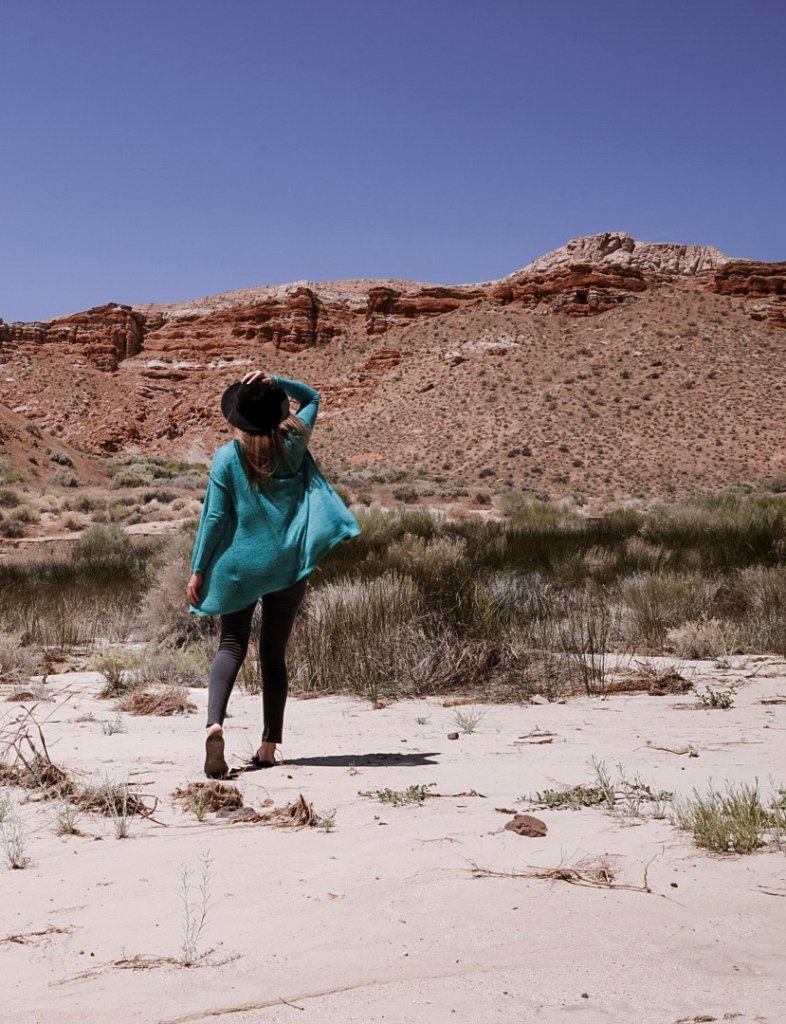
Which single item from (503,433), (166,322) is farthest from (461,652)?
(166,322)

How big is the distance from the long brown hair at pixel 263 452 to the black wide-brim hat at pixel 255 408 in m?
0.03

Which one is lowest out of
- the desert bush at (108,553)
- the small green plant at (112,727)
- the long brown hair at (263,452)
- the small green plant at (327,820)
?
the small green plant at (112,727)

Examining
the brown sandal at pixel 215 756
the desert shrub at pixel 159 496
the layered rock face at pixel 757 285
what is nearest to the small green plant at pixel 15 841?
the brown sandal at pixel 215 756

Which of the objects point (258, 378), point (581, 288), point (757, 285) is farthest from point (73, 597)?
point (757, 285)

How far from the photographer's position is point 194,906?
8.91 ft

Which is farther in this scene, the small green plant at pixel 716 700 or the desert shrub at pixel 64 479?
the desert shrub at pixel 64 479

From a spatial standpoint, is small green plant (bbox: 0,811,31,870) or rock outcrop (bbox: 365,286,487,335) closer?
small green plant (bbox: 0,811,31,870)

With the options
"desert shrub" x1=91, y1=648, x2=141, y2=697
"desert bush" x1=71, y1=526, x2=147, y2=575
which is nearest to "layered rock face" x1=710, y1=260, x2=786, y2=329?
"desert bush" x1=71, y1=526, x2=147, y2=575

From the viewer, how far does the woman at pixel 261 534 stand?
4.38 m

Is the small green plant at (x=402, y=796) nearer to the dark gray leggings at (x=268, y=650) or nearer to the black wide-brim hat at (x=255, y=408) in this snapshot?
the dark gray leggings at (x=268, y=650)

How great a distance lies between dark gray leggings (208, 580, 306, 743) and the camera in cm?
442

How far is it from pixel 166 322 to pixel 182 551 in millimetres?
68921

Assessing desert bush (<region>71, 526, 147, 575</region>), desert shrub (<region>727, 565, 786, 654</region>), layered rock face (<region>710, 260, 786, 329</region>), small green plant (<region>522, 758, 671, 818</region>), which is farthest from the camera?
layered rock face (<region>710, 260, 786, 329</region>)

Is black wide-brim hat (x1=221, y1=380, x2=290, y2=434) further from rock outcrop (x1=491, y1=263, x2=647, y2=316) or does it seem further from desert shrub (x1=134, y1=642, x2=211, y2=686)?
rock outcrop (x1=491, y1=263, x2=647, y2=316)
